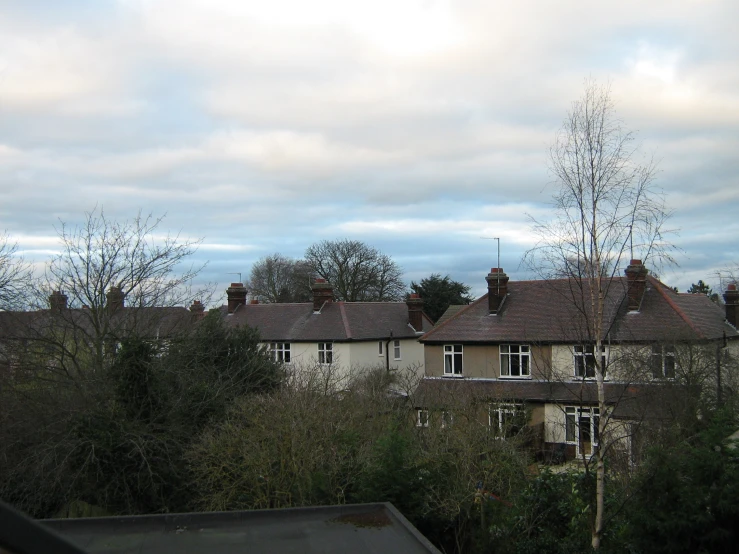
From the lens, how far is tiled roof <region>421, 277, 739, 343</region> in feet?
83.8

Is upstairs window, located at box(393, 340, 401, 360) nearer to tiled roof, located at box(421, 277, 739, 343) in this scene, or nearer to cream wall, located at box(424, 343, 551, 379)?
cream wall, located at box(424, 343, 551, 379)

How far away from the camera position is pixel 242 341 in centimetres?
2347

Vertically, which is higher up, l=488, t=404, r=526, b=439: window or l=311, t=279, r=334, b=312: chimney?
l=311, t=279, r=334, b=312: chimney

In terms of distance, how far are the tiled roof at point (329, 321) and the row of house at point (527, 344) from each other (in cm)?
9

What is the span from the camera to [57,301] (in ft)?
61.4

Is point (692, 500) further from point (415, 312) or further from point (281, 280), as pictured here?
point (281, 280)

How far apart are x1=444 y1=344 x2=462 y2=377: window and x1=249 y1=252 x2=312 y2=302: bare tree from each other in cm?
3136

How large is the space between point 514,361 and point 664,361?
8.13 m

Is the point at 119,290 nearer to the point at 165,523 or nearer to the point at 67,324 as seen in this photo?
the point at 67,324

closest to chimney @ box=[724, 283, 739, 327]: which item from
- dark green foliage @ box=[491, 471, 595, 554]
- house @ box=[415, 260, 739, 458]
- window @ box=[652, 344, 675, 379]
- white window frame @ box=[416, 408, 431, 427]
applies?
house @ box=[415, 260, 739, 458]

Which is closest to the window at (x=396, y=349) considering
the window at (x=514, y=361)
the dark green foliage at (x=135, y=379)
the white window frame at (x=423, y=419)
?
the window at (x=514, y=361)

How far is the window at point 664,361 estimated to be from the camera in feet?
68.0

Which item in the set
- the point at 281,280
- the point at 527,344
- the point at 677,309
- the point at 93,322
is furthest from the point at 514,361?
the point at 281,280

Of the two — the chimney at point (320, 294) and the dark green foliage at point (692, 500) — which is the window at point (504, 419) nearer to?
the dark green foliage at point (692, 500)
